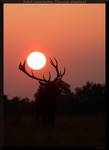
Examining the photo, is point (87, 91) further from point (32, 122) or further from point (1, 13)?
point (1, 13)

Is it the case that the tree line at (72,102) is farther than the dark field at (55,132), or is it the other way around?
the dark field at (55,132)

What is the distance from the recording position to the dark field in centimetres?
802

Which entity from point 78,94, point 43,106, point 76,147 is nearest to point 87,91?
point 78,94

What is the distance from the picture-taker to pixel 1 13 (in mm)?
5949

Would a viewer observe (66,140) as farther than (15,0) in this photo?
Yes

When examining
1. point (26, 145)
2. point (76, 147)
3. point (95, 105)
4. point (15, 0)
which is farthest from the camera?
point (95, 105)

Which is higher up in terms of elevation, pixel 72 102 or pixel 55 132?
pixel 72 102

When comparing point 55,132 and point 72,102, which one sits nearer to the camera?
point 55,132

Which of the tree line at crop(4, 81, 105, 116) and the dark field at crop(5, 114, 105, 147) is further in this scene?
the dark field at crop(5, 114, 105, 147)

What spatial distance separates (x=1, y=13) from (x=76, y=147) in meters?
2.10

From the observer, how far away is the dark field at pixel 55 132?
802 cm

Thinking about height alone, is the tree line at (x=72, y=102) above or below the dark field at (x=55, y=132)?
above

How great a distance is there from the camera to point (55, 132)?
814 centimetres

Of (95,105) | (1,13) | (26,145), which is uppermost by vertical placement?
(1,13)
